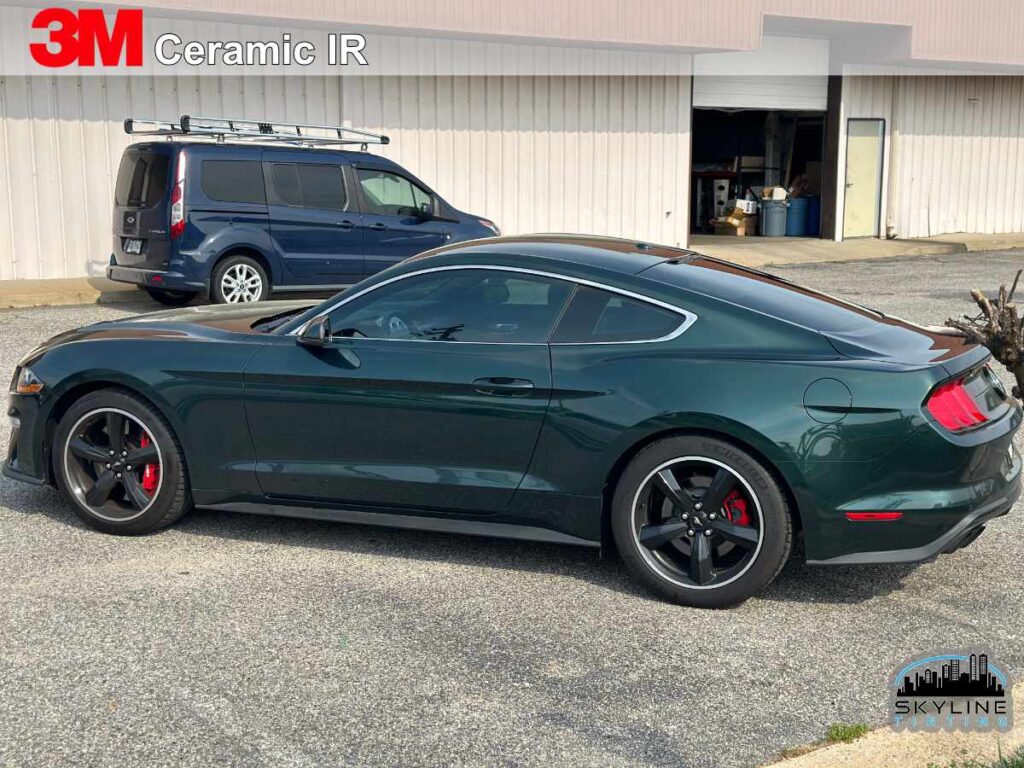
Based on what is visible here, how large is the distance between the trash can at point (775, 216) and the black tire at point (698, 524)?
74.0 feet

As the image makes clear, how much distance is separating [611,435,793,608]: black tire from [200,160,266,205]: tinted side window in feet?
32.3

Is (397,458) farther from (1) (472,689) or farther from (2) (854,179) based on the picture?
(2) (854,179)

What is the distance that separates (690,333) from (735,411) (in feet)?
1.46

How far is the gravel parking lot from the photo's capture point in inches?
159

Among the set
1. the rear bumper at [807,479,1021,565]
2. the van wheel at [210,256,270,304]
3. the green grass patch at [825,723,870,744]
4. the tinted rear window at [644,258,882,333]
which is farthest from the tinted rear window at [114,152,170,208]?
the green grass patch at [825,723,870,744]

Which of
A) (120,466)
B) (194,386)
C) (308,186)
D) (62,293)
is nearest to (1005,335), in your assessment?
(194,386)

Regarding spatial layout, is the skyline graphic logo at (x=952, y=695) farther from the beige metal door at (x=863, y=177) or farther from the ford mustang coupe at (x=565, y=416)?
the beige metal door at (x=863, y=177)

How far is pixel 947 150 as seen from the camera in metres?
27.5

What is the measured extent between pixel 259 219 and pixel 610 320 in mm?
9619

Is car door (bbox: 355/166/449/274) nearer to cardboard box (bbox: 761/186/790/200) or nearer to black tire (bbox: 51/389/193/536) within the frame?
black tire (bbox: 51/389/193/536)

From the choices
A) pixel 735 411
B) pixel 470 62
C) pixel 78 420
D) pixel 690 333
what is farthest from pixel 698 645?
pixel 470 62

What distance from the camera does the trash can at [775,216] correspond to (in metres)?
26.8

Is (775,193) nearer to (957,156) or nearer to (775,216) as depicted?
(775,216)

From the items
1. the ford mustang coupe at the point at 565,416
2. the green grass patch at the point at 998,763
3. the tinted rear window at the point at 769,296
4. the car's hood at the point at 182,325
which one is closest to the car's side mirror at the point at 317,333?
the ford mustang coupe at the point at 565,416
